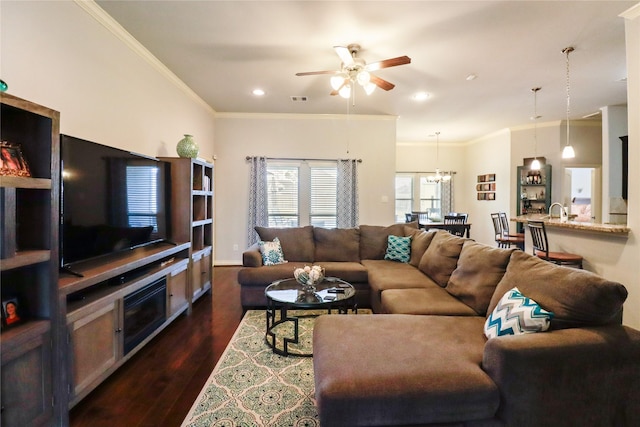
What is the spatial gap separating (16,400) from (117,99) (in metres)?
2.62

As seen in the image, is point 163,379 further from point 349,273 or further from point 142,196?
point 349,273

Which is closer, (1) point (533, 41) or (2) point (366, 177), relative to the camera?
(1) point (533, 41)

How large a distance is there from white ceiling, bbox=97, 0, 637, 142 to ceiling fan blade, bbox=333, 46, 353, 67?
0.83 feet

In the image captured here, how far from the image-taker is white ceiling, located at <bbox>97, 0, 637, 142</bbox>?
258 cm

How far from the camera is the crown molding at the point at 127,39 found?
8.24 feet

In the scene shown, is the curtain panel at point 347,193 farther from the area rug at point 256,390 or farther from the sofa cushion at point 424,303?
the area rug at point 256,390

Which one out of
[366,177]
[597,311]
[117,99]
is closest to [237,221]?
[366,177]

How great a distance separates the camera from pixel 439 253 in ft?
9.75

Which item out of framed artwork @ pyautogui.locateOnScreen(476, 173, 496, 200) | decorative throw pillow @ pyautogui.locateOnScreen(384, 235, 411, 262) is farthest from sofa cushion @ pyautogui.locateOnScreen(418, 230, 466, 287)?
framed artwork @ pyautogui.locateOnScreen(476, 173, 496, 200)

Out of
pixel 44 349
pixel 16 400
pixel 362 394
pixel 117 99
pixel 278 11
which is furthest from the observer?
pixel 117 99

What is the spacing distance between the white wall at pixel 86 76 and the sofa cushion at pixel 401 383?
266 centimetres

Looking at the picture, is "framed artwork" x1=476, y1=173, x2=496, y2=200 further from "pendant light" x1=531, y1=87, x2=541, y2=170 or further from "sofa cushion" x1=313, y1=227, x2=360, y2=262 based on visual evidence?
"sofa cushion" x1=313, y1=227, x2=360, y2=262

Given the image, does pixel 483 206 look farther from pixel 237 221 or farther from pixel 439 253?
pixel 237 221

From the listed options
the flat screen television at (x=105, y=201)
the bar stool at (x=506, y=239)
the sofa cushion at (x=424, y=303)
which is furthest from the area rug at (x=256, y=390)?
the bar stool at (x=506, y=239)
